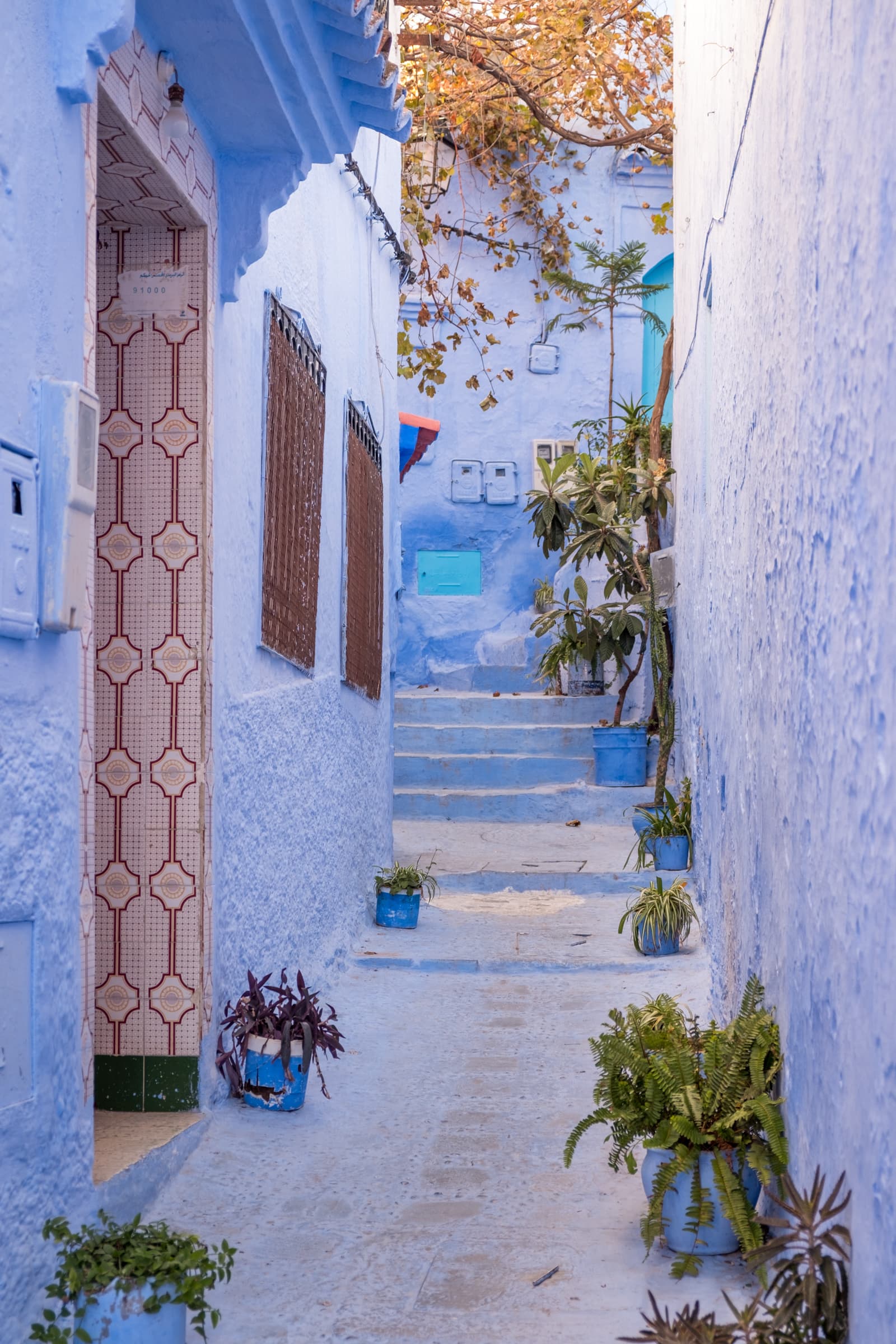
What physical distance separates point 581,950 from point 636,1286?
12.4ft

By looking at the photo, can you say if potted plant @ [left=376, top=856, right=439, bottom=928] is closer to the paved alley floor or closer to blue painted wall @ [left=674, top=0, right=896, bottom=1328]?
the paved alley floor

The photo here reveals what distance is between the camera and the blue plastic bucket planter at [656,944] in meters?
6.70

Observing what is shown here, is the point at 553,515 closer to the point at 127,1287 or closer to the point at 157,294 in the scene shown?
the point at 157,294

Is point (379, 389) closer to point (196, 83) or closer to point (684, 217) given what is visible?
point (684, 217)

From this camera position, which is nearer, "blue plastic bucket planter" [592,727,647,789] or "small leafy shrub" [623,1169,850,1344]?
"small leafy shrub" [623,1169,850,1344]

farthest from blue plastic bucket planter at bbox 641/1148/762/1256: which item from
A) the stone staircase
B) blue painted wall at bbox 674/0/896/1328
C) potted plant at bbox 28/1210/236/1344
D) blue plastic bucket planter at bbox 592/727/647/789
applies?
blue plastic bucket planter at bbox 592/727/647/789

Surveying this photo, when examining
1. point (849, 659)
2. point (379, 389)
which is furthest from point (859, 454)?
point (379, 389)

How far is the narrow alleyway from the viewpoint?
3107mm

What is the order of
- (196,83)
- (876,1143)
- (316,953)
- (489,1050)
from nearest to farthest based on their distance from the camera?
(876,1143) < (196,83) < (489,1050) < (316,953)

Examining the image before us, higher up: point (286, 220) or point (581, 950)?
point (286, 220)

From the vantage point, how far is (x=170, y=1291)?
266 cm

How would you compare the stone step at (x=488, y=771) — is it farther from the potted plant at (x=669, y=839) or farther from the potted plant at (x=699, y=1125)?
the potted plant at (x=699, y=1125)

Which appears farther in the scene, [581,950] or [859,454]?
[581,950]

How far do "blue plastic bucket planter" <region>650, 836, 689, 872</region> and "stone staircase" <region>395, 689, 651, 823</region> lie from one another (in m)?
1.84
